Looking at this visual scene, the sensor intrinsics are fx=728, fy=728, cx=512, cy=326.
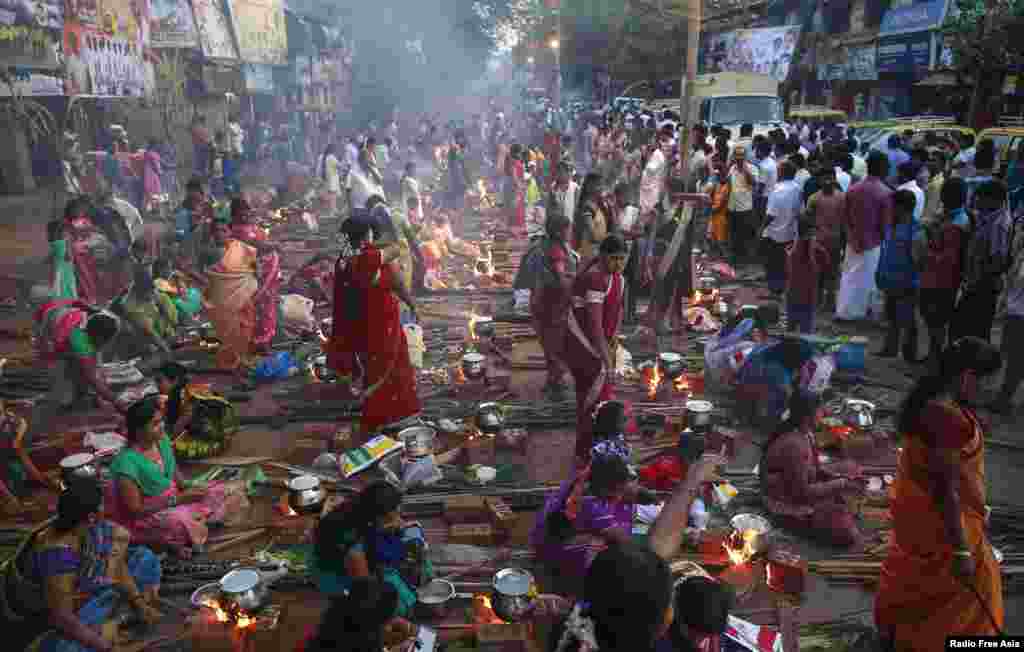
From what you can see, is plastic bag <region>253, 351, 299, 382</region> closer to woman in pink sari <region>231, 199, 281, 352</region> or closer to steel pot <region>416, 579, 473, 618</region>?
woman in pink sari <region>231, 199, 281, 352</region>

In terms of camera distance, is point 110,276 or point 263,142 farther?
point 263,142

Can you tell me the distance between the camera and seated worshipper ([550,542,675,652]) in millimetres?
2258

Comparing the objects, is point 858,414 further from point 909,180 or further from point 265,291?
point 265,291

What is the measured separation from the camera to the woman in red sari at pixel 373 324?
6.25 metres

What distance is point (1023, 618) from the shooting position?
13.9 ft

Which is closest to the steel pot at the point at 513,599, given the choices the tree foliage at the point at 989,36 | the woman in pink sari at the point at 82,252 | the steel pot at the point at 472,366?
the steel pot at the point at 472,366

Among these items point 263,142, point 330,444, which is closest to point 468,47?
point 263,142

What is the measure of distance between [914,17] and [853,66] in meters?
3.76

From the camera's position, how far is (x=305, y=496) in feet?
16.9

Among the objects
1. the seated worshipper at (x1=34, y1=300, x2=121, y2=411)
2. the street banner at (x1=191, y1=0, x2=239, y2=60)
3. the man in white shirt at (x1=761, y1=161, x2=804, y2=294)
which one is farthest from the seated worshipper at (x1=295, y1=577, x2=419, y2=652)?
the street banner at (x1=191, y1=0, x2=239, y2=60)

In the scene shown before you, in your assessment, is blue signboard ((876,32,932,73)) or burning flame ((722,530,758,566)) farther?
blue signboard ((876,32,932,73))

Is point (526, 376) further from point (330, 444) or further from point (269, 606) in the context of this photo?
point (269, 606)

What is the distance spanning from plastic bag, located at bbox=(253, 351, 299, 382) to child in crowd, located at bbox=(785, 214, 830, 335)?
5604 millimetres

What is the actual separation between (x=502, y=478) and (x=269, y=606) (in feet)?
7.05
